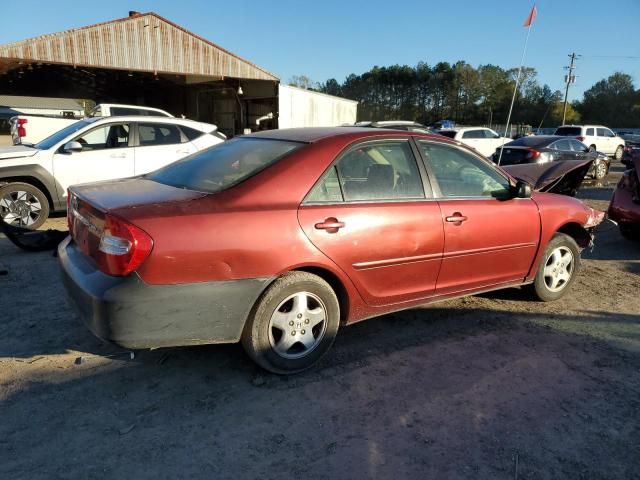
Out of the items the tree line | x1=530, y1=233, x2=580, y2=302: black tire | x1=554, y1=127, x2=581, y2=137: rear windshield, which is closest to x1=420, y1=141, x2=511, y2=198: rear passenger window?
x1=530, y1=233, x2=580, y2=302: black tire

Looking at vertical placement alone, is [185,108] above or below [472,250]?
above

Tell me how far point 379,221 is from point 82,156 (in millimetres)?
5788

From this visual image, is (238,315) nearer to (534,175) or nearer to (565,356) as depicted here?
(565,356)

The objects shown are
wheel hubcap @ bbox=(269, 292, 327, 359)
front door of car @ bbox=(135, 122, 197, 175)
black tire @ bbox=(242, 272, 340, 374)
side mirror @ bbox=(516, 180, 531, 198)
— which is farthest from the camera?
front door of car @ bbox=(135, 122, 197, 175)

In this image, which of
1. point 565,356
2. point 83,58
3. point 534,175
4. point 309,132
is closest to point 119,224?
point 309,132

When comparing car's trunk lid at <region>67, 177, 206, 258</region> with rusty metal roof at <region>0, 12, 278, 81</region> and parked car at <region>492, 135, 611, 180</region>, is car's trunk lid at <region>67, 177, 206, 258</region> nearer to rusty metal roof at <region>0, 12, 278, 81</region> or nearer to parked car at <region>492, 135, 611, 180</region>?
parked car at <region>492, 135, 611, 180</region>

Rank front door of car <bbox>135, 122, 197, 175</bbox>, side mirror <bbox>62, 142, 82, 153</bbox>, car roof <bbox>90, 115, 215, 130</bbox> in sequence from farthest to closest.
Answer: front door of car <bbox>135, 122, 197, 175</bbox>
car roof <bbox>90, 115, 215, 130</bbox>
side mirror <bbox>62, 142, 82, 153</bbox>

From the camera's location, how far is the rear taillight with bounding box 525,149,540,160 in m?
12.4

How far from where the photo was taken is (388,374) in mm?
3205

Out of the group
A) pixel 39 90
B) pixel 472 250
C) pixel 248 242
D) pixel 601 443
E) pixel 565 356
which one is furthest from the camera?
pixel 39 90

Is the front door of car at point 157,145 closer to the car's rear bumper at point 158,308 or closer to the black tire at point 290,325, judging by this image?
the car's rear bumper at point 158,308

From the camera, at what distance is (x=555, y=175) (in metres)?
6.25

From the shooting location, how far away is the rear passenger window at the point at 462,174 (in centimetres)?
373

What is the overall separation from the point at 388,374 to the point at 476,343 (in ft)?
2.99
